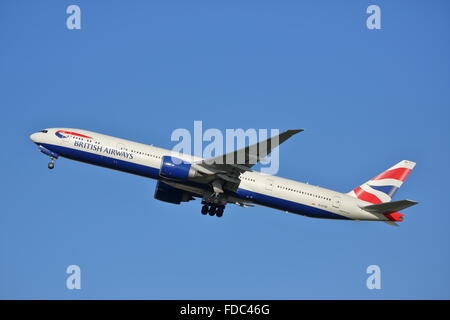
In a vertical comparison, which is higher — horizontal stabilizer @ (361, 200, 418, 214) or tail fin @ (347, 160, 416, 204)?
tail fin @ (347, 160, 416, 204)

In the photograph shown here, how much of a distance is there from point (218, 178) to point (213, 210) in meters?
4.46

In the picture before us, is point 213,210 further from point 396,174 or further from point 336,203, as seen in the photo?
point 396,174

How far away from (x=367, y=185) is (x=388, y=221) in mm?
4314

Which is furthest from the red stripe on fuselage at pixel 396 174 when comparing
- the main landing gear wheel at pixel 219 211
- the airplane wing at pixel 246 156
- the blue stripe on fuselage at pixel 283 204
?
the main landing gear wheel at pixel 219 211

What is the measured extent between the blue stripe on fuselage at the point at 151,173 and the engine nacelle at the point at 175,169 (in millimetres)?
1099

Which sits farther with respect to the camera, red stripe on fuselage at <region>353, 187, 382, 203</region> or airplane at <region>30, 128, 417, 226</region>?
red stripe on fuselage at <region>353, 187, 382, 203</region>

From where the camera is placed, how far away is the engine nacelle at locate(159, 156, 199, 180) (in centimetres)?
5206

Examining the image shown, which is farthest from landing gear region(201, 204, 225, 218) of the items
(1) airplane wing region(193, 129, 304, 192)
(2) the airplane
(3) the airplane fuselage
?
(1) airplane wing region(193, 129, 304, 192)

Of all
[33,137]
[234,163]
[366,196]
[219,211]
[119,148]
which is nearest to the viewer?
[234,163]

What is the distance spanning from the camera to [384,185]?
58.6 metres

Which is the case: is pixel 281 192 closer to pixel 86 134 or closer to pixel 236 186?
pixel 236 186

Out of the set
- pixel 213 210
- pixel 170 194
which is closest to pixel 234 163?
pixel 213 210

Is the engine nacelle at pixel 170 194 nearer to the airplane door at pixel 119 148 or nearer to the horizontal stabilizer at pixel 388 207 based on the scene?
the airplane door at pixel 119 148

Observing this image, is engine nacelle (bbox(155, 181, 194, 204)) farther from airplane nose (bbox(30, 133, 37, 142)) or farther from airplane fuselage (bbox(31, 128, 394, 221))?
airplane nose (bbox(30, 133, 37, 142))
